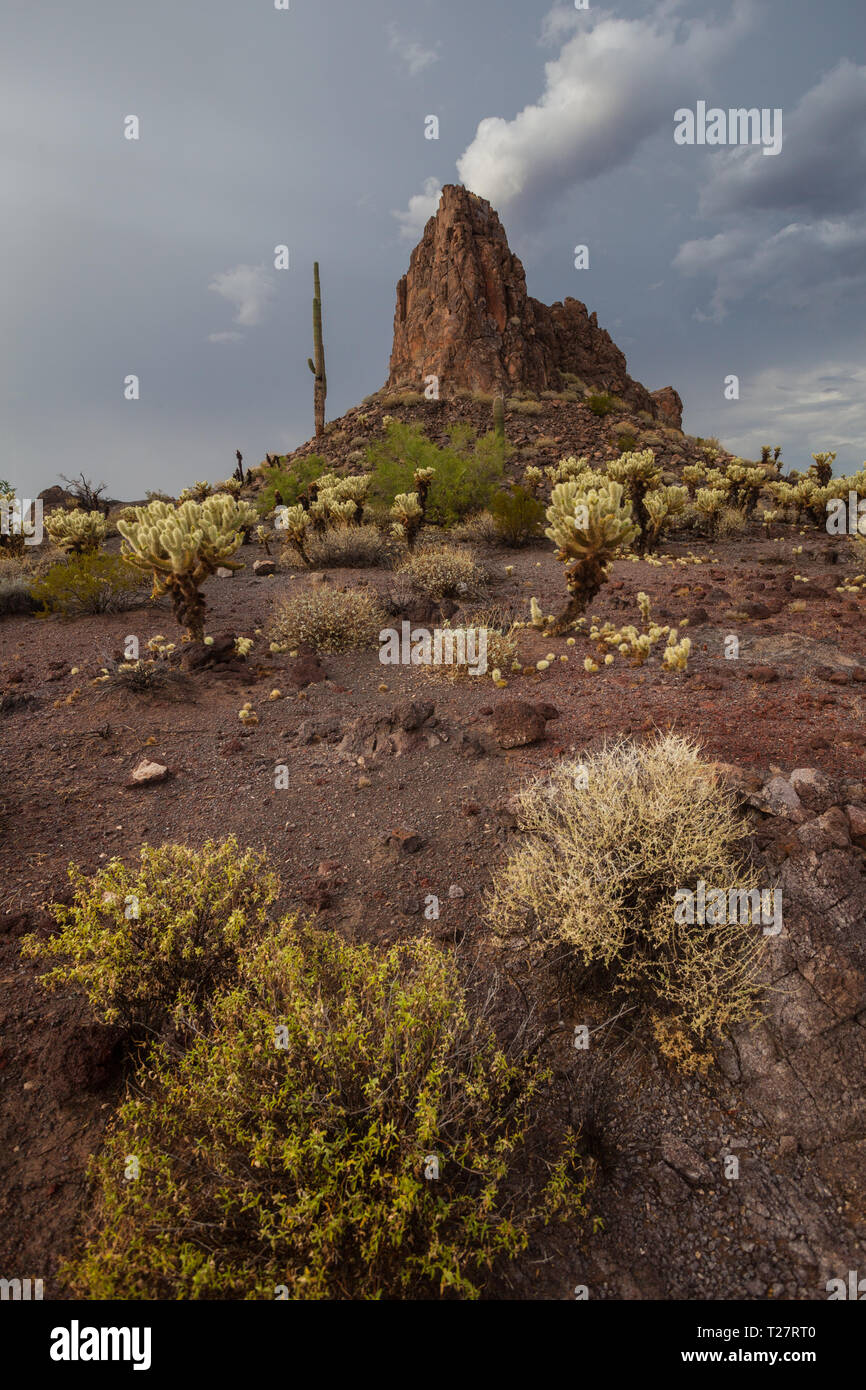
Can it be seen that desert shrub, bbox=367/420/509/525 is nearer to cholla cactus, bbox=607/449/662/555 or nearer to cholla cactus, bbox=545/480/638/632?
cholla cactus, bbox=607/449/662/555

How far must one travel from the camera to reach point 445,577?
11109mm

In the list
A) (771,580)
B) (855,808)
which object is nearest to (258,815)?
(855,808)

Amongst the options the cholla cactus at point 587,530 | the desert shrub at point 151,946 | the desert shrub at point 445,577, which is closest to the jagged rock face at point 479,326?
the desert shrub at point 445,577

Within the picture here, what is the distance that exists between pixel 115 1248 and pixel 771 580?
41.5ft

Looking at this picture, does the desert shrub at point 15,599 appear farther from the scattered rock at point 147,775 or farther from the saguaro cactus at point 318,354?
the saguaro cactus at point 318,354

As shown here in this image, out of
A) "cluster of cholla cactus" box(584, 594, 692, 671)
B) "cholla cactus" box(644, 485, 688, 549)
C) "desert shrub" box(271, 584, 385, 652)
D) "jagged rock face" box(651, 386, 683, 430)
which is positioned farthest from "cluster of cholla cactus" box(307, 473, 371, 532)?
"jagged rock face" box(651, 386, 683, 430)

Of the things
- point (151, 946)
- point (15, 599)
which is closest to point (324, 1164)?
point (151, 946)

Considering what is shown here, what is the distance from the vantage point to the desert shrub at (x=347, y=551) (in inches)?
558

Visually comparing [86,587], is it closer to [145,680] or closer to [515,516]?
[145,680]

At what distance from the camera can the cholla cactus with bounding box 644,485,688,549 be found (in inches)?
573

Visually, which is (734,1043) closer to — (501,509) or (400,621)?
(400,621)

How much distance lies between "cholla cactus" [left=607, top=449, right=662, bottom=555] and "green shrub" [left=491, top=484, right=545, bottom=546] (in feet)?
6.80

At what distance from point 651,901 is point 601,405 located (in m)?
35.9

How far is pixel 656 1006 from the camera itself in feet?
10.1
